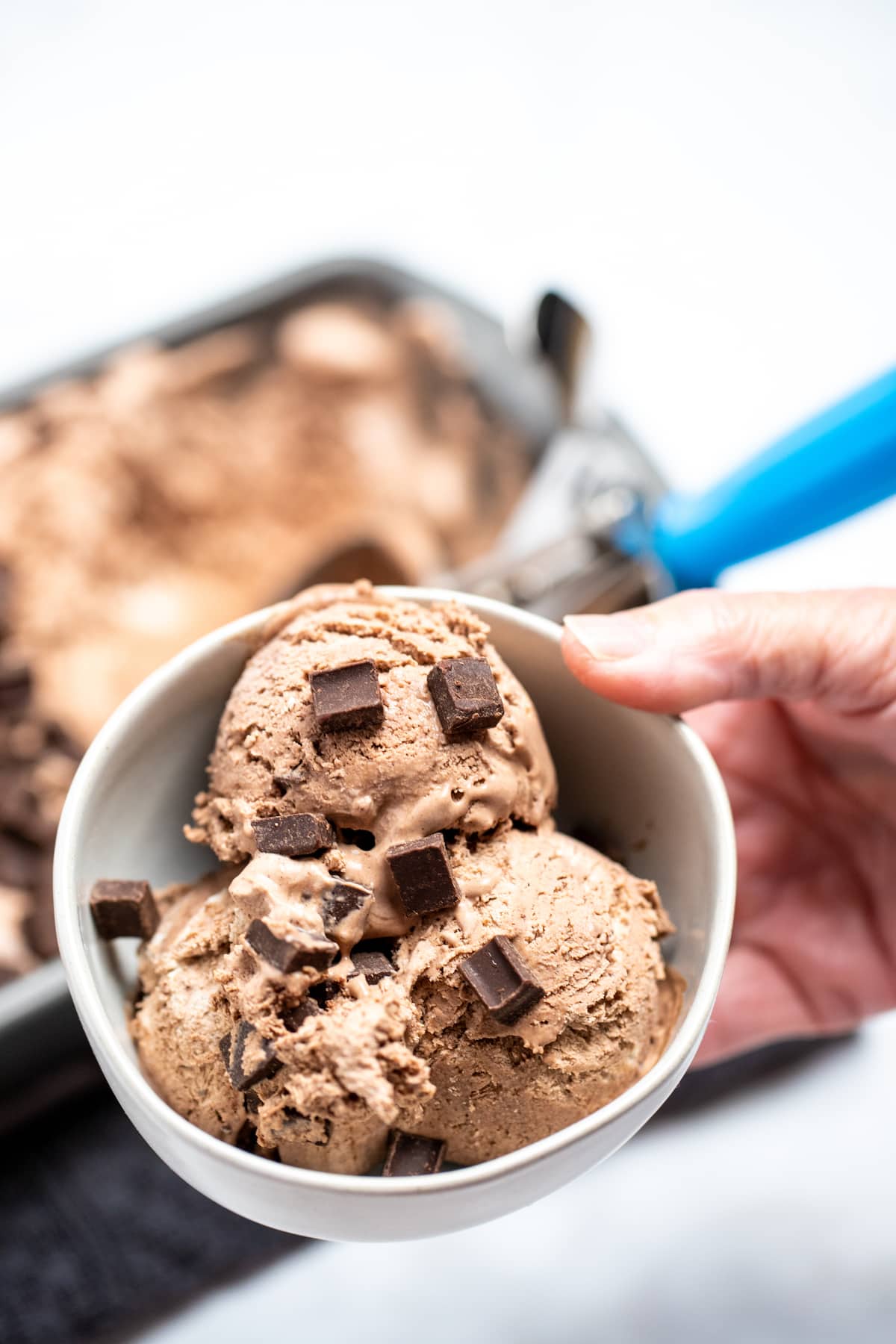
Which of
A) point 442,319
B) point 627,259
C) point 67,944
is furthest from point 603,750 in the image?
point 627,259

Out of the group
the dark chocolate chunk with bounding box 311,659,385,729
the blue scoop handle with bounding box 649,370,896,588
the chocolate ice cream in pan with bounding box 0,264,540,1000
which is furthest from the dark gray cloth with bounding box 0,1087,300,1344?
the blue scoop handle with bounding box 649,370,896,588

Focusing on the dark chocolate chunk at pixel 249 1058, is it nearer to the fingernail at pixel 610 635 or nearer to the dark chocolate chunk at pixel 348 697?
the dark chocolate chunk at pixel 348 697

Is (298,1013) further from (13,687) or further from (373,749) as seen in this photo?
(13,687)

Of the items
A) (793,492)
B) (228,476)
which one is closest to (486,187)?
(228,476)

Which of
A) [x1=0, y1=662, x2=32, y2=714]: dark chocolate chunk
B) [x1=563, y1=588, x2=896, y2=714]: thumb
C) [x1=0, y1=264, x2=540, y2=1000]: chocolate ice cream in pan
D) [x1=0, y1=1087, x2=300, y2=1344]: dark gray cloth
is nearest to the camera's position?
[x1=563, y1=588, x2=896, y2=714]: thumb

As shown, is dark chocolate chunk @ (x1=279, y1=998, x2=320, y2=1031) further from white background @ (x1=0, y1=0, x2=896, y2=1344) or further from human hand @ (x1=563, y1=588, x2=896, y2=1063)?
white background @ (x1=0, y1=0, x2=896, y2=1344)

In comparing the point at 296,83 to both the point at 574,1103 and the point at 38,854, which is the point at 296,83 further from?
the point at 574,1103
